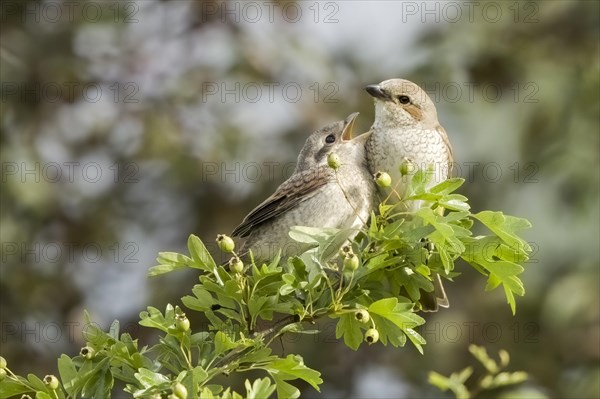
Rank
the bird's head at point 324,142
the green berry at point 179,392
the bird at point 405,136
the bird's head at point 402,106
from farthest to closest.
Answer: the bird's head at point 324,142
the bird's head at point 402,106
the bird at point 405,136
the green berry at point 179,392

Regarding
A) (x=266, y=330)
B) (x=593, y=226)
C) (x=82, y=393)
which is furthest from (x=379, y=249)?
(x=593, y=226)

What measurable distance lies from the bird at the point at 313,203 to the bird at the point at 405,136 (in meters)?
0.11

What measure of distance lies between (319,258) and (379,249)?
239mm

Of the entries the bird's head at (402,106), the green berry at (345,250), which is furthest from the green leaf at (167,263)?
the bird's head at (402,106)

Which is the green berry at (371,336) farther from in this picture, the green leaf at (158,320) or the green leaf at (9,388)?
the green leaf at (9,388)

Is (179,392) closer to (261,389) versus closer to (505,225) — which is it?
(261,389)

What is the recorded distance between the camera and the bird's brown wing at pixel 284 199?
5.88 m

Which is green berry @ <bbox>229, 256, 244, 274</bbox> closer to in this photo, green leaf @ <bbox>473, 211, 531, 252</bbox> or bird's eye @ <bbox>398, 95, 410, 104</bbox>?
green leaf @ <bbox>473, 211, 531, 252</bbox>

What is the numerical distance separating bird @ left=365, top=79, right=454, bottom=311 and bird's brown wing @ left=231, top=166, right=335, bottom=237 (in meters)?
0.31

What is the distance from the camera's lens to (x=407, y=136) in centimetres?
587

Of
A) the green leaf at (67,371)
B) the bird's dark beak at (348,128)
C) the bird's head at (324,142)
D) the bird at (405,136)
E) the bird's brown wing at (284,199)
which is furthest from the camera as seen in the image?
the bird's dark beak at (348,128)

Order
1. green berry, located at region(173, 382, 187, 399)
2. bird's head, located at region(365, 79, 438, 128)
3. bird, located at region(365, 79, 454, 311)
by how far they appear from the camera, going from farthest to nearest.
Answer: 1. bird's head, located at region(365, 79, 438, 128)
2. bird, located at region(365, 79, 454, 311)
3. green berry, located at region(173, 382, 187, 399)

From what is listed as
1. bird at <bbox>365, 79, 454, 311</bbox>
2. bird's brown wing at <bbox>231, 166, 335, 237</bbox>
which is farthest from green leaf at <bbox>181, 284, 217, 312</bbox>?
bird's brown wing at <bbox>231, 166, 335, 237</bbox>

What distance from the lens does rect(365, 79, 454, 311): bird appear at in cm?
575
